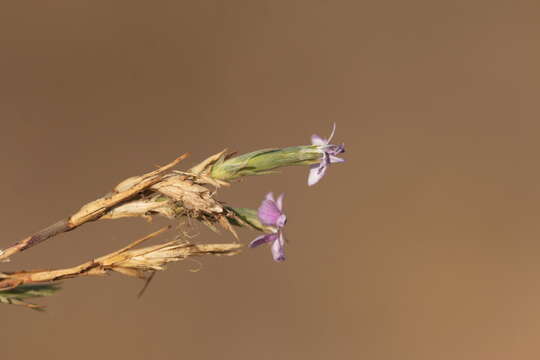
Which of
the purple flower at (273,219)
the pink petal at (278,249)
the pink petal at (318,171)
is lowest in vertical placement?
the pink petal at (278,249)

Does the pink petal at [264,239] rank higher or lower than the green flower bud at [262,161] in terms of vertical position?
lower

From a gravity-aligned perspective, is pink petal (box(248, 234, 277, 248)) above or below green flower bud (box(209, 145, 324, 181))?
below

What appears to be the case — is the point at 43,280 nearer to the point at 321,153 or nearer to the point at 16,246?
the point at 16,246

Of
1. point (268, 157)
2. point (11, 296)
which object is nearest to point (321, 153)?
point (268, 157)

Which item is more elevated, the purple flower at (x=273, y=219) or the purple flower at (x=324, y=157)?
the purple flower at (x=324, y=157)

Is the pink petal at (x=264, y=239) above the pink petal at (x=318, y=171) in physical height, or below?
below

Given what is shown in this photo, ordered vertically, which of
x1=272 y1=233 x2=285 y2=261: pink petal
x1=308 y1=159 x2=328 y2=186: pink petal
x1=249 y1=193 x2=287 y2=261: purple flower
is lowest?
x1=272 y1=233 x2=285 y2=261: pink petal

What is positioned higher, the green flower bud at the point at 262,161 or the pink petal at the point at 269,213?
the green flower bud at the point at 262,161

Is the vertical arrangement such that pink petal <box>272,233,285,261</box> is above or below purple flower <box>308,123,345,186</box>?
below

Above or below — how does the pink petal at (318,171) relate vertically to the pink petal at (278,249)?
above

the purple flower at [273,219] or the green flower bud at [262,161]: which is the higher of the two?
the green flower bud at [262,161]

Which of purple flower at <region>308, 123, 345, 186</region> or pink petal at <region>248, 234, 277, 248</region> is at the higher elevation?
purple flower at <region>308, 123, 345, 186</region>
